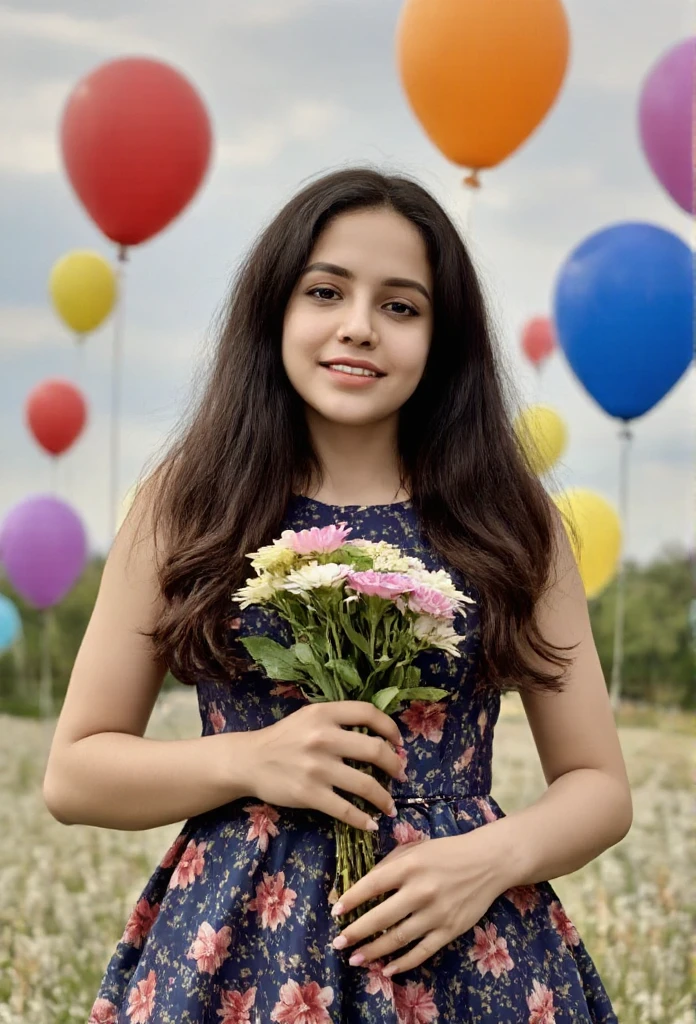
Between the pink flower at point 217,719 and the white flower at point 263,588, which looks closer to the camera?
the white flower at point 263,588

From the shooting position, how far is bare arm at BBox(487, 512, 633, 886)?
1.61m

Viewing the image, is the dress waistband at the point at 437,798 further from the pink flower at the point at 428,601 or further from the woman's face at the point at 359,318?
the woman's face at the point at 359,318

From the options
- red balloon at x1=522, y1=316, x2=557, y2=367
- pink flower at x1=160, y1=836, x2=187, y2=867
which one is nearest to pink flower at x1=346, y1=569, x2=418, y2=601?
pink flower at x1=160, y1=836, x2=187, y2=867

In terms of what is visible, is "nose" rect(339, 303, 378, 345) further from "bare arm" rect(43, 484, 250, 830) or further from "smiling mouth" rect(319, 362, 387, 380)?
"bare arm" rect(43, 484, 250, 830)

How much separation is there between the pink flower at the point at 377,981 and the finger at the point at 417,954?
0.04ft

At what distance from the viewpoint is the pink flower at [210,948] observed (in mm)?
1538

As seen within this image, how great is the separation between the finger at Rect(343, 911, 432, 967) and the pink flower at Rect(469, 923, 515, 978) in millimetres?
164

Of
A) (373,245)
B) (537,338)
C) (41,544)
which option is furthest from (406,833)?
(537,338)

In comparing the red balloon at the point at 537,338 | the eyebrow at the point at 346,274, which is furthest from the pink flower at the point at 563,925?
the red balloon at the point at 537,338

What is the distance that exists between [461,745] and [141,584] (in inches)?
19.0

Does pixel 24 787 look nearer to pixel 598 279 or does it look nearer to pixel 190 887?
pixel 598 279

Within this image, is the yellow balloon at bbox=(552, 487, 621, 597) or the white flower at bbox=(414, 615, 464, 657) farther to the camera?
the yellow balloon at bbox=(552, 487, 621, 597)

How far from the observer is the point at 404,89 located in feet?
12.9

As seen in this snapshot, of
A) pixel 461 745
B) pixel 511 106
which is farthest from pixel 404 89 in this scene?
pixel 461 745
